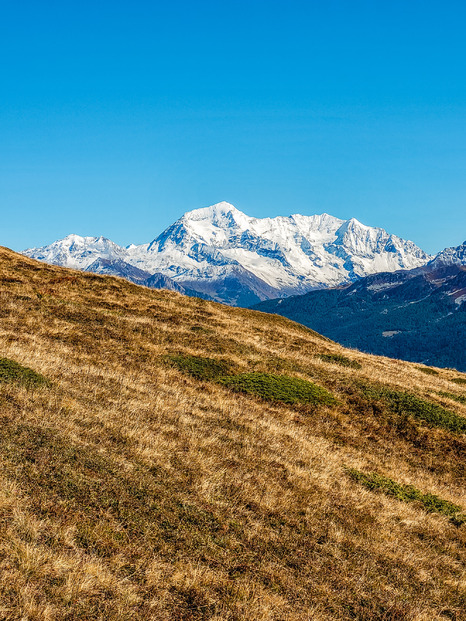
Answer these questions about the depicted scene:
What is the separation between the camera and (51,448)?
10.5m

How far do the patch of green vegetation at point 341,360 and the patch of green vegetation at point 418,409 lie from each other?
21.9ft

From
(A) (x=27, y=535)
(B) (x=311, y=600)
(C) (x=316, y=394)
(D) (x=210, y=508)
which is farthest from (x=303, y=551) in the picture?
(C) (x=316, y=394)

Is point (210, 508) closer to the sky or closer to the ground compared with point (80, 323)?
closer to the ground

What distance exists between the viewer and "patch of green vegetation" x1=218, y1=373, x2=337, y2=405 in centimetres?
2144

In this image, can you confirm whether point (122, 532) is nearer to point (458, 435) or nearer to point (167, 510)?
point (167, 510)

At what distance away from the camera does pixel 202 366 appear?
Result: 2331 cm

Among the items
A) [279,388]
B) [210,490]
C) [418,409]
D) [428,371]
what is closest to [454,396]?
[418,409]

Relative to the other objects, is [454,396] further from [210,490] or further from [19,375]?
[19,375]

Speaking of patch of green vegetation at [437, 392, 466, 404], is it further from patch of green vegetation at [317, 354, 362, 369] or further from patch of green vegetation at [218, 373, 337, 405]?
patch of green vegetation at [218, 373, 337, 405]

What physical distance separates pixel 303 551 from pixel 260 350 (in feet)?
68.4

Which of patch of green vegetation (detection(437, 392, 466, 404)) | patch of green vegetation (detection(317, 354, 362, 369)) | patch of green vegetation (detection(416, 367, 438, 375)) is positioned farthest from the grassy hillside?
patch of green vegetation (detection(416, 367, 438, 375))

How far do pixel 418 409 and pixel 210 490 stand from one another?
16.6 metres

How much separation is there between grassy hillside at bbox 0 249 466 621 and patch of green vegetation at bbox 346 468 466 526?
0.25 ft

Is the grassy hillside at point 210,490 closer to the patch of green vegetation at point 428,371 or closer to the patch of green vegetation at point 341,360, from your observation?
the patch of green vegetation at point 341,360
